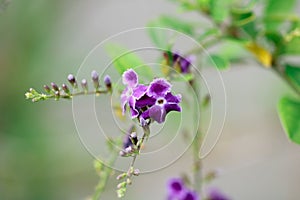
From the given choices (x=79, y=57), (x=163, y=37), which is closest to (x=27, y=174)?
(x=79, y=57)

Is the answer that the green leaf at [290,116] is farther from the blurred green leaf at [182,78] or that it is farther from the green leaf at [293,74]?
the blurred green leaf at [182,78]

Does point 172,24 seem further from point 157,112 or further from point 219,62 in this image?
point 157,112

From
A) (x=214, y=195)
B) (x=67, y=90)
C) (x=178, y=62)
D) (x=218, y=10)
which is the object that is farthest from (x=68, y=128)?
(x=67, y=90)

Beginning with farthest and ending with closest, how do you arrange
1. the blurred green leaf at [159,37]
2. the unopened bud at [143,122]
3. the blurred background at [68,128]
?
the blurred background at [68,128], the blurred green leaf at [159,37], the unopened bud at [143,122]

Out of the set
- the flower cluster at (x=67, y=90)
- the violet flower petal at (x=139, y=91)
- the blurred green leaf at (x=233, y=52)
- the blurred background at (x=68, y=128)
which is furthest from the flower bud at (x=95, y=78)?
the blurred background at (x=68, y=128)

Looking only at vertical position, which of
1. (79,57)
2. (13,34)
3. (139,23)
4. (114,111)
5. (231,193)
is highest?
(139,23)

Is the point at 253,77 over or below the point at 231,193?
over

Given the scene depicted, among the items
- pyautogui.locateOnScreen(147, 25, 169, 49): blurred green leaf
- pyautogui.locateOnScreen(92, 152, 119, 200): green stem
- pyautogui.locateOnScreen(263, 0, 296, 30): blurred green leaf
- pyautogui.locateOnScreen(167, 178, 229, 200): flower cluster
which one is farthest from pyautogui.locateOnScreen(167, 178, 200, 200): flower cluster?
pyautogui.locateOnScreen(263, 0, 296, 30): blurred green leaf

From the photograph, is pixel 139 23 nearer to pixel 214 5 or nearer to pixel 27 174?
pixel 27 174
